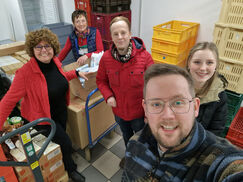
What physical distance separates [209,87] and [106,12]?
2671 millimetres

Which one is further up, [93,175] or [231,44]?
[231,44]

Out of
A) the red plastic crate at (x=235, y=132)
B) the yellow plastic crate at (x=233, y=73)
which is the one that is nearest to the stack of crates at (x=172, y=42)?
the yellow plastic crate at (x=233, y=73)

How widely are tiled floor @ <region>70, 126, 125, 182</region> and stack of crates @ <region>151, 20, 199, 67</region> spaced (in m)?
1.47

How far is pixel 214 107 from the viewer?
1.32m

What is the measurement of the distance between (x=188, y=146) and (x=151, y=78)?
1.15ft

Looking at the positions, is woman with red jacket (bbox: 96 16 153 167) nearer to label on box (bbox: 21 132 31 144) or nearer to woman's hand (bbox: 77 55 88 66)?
woman's hand (bbox: 77 55 88 66)

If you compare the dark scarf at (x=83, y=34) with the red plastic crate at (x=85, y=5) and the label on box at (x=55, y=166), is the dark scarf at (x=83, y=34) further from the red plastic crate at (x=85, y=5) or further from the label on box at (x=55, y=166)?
the label on box at (x=55, y=166)

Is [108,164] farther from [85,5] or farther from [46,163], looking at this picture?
[85,5]

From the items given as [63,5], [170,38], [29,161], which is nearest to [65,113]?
[29,161]

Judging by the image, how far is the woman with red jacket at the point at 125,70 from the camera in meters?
1.60

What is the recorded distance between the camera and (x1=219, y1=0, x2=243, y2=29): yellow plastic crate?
2038mm

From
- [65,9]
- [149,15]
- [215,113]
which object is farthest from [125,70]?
[65,9]

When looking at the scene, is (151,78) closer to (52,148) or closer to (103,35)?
(52,148)

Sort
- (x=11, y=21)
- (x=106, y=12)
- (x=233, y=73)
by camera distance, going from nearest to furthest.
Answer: (x=233, y=73) → (x=106, y=12) → (x=11, y=21)
